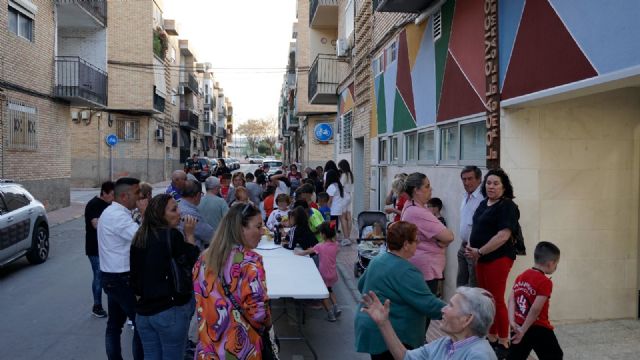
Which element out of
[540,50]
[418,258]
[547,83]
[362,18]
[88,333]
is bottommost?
[88,333]

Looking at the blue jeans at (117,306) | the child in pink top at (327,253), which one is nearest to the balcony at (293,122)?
Answer: the child in pink top at (327,253)

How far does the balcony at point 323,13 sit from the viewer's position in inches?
801

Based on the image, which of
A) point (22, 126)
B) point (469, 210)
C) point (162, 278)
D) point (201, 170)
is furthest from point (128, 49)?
point (162, 278)

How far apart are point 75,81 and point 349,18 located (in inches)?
424

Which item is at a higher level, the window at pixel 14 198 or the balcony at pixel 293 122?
the balcony at pixel 293 122

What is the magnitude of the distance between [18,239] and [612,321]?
9.52 m

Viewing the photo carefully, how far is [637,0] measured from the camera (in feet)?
13.5

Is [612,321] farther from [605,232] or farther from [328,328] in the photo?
[328,328]

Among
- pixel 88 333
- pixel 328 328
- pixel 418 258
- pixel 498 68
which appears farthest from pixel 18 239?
pixel 498 68

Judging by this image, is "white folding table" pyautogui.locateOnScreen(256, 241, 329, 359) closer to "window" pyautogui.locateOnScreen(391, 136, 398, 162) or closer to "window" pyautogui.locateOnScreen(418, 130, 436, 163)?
"window" pyautogui.locateOnScreen(418, 130, 436, 163)

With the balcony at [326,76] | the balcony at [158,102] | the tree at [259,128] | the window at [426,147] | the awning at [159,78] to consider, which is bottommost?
the window at [426,147]

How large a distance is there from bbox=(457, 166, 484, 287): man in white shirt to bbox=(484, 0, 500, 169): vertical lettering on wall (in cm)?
41

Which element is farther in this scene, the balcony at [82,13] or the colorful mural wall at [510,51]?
the balcony at [82,13]

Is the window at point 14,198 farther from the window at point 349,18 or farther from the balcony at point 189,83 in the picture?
the balcony at point 189,83
